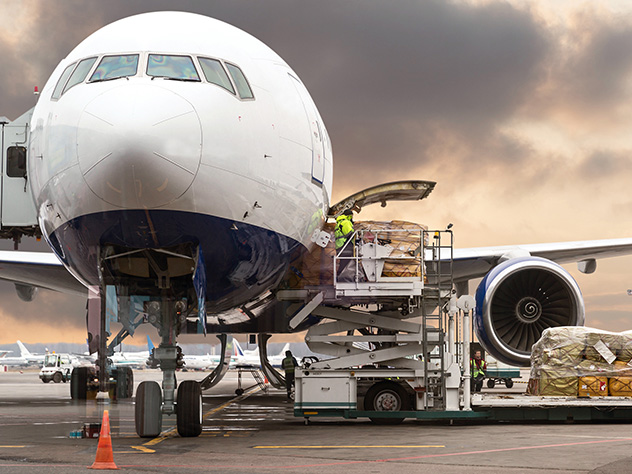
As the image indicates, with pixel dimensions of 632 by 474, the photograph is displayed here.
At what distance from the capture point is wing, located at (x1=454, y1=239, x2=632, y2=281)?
15305mm

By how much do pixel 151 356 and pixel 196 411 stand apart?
2.84 ft

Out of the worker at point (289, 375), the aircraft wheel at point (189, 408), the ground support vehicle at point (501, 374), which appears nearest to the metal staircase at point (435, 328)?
the aircraft wheel at point (189, 408)

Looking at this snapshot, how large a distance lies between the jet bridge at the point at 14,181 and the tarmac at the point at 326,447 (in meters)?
3.23

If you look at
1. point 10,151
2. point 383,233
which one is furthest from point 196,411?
point 10,151

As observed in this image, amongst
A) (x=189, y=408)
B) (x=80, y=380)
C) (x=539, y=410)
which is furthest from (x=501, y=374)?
(x=189, y=408)

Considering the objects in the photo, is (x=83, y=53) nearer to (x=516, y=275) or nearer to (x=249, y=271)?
(x=249, y=271)

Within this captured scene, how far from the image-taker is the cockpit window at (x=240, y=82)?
904 cm

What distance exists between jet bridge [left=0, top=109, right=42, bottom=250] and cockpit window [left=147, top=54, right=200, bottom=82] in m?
5.18

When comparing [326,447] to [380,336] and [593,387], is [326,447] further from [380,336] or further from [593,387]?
[593,387]

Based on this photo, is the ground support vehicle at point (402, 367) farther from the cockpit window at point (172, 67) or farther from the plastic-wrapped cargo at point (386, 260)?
the cockpit window at point (172, 67)

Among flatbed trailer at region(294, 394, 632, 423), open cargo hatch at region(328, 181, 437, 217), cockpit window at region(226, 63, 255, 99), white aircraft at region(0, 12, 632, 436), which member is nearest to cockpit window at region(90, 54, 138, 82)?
white aircraft at region(0, 12, 632, 436)

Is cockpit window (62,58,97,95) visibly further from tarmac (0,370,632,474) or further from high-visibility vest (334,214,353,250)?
high-visibility vest (334,214,353,250)

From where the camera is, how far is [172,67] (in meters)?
8.76

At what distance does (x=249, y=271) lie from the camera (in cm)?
983
